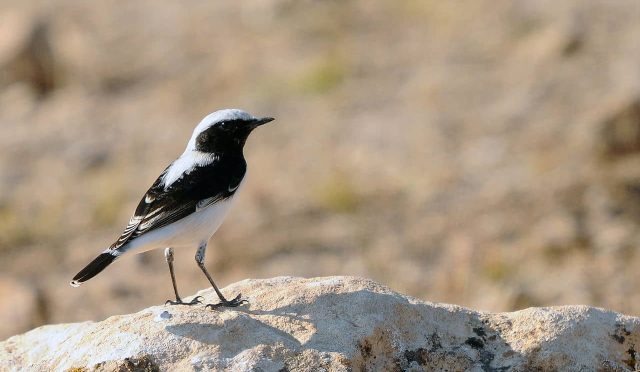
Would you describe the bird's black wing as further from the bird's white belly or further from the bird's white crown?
the bird's white crown

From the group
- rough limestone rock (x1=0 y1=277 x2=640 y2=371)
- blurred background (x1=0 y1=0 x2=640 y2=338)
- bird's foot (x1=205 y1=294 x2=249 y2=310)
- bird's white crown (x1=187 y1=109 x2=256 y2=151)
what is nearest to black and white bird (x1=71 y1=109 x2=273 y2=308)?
bird's white crown (x1=187 y1=109 x2=256 y2=151)

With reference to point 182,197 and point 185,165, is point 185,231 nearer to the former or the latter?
point 182,197

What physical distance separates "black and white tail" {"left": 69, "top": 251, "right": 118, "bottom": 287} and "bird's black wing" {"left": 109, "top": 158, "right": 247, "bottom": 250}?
3.9 inches

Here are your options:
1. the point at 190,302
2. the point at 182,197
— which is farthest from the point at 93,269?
the point at 182,197

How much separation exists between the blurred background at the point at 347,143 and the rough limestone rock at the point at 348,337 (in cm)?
432

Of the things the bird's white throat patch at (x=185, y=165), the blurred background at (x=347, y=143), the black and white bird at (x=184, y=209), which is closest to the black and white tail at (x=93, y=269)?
the black and white bird at (x=184, y=209)

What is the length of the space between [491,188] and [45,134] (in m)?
6.26

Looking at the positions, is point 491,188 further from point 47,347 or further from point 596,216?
point 47,347

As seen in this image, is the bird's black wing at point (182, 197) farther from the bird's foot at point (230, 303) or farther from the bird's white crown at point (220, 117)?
the bird's foot at point (230, 303)

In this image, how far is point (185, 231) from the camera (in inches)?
248

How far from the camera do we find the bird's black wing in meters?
6.27

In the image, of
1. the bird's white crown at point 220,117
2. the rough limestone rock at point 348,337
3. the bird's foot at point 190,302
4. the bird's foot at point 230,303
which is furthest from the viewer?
the bird's white crown at point 220,117

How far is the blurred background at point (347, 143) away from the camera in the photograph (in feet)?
35.8

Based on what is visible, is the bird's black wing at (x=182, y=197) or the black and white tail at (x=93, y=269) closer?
the black and white tail at (x=93, y=269)
